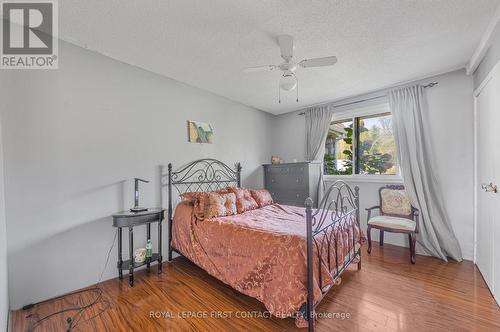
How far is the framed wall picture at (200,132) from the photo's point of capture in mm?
3564

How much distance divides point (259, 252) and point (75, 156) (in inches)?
89.6

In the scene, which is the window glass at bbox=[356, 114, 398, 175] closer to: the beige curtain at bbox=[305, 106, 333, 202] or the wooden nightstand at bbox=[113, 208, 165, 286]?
the beige curtain at bbox=[305, 106, 333, 202]

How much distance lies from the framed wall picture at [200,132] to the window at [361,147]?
2.52 metres

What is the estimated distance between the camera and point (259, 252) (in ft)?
6.41

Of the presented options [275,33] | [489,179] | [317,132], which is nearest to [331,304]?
[489,179]

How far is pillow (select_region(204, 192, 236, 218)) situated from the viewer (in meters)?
2.77

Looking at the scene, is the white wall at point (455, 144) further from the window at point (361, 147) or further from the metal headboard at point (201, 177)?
the metal headboard at point (201, 177)

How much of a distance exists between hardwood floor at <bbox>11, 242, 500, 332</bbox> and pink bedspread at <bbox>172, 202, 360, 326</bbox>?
0.80 ft

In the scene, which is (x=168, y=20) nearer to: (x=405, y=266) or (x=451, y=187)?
(x=405, y=266)

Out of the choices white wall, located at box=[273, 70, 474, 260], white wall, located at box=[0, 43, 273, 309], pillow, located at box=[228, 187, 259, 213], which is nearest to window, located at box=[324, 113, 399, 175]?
white wall, located at box=[273, 70, 474, 260]

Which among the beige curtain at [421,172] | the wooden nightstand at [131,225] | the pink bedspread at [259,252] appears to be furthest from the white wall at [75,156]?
the beige curtain at [421,172]

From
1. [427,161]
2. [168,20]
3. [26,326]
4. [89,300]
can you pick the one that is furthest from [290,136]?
[26,326]

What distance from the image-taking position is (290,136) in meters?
5.17

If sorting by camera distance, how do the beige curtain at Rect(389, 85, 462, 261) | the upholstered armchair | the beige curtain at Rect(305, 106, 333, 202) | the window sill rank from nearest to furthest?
the upholstered armchair, the beige curtain at Rect(389, 85, 462, 261), the window sill, the beige curtain at Rect(305, 106, 333, 202)
